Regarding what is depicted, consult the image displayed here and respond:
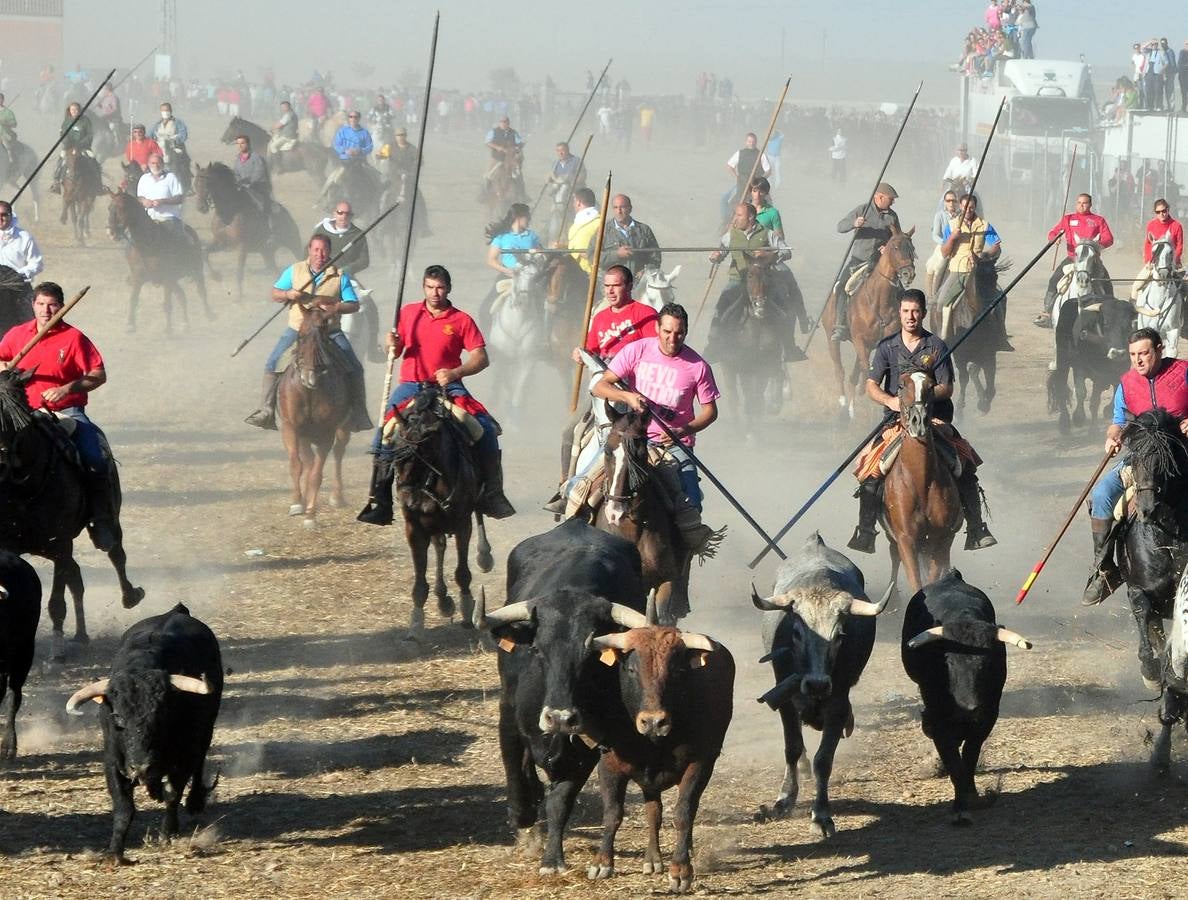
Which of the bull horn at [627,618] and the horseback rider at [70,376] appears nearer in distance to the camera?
the bull horn at [627,618]

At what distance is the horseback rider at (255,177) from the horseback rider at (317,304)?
1460 cm

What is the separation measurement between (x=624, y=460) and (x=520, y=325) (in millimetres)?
11423

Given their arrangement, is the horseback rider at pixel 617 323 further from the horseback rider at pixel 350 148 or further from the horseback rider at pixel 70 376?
the horseback rider at pixel 350 148

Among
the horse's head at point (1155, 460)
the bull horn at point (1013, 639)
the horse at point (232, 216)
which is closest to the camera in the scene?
the bull horn at point (1013, 639)

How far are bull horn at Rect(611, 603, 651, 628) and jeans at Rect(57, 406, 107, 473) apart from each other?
4.96 m

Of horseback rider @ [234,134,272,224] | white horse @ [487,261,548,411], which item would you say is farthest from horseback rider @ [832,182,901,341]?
horseback rider @ [234,134,272,224]

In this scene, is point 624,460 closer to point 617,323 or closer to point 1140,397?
point 617,323

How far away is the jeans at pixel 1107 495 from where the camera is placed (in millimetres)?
11195

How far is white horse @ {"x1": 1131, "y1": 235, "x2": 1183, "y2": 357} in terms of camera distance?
73.9 ft

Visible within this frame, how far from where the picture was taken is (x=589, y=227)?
2219 centimetres

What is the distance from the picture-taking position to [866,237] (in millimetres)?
22906

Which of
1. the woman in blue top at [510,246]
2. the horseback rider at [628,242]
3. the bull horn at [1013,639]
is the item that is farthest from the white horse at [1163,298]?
the bull horn at [1013,639]

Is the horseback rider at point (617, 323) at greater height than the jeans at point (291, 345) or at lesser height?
greater

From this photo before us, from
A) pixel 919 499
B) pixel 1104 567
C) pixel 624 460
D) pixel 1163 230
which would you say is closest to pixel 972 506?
pixel 919 499
